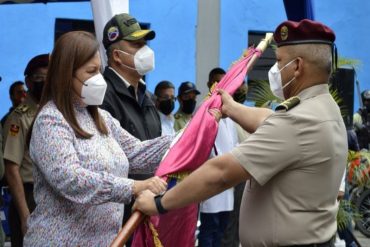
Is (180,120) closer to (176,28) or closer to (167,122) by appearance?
(167,122)

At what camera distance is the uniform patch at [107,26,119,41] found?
192 inches

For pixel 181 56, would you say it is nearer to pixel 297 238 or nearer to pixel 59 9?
pixel 59 9

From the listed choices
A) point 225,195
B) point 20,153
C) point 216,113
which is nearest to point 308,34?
point 216,113

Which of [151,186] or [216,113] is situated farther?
[216,113]

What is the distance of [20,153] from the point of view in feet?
20.4

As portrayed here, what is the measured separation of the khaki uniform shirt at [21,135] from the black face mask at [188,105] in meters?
→ 3.36

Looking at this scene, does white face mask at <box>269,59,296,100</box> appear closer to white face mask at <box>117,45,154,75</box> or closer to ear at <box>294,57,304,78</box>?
ear at <box>294,57,304,78</box>

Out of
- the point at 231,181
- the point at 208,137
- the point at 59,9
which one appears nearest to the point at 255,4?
the point at 59,9

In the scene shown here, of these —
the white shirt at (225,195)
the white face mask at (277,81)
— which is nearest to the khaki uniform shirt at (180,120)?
the white shirt at (225,195)

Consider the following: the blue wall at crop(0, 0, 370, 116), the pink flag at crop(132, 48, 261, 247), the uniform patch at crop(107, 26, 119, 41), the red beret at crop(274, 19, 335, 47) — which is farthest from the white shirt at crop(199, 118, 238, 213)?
the blue wall at crop(0, 0, 370, 116)

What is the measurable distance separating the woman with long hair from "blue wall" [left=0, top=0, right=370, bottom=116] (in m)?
8.56

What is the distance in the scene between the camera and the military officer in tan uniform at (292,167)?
3.45 meters

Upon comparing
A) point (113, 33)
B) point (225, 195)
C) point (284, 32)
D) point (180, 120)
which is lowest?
point (225, 195)

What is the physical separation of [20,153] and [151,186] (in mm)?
2679
